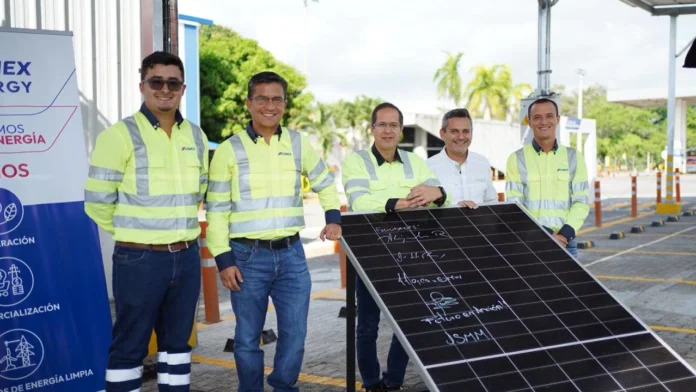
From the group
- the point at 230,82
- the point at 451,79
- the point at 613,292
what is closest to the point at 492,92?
the point at 451,79

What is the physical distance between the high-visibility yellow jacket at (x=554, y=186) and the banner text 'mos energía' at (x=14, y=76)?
137 inches

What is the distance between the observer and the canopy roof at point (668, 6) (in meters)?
15.7

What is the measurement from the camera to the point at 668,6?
16.3 m

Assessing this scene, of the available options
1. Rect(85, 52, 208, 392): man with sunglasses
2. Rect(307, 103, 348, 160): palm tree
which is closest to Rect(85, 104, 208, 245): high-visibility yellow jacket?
Rect(85, 52, 208, 392): man with sunglasses

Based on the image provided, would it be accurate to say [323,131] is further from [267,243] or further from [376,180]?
[267,243]

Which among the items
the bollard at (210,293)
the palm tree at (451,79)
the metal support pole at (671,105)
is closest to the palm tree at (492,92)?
the palm tree at (451,79)

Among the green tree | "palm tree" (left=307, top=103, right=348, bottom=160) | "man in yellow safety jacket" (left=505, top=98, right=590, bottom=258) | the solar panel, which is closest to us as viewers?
the solar panel

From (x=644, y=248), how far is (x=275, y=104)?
10.7 meters

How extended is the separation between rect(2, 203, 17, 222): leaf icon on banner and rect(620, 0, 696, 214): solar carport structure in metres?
13.6

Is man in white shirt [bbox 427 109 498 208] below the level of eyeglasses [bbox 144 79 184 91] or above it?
below

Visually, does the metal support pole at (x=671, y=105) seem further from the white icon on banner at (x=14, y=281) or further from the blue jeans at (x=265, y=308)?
the white icon on banner at (x=14, y=281)

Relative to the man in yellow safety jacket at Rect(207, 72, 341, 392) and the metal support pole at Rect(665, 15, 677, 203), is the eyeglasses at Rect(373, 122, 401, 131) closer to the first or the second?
the man in yellow safety jacket at Rect(207, 72, 341, 392)

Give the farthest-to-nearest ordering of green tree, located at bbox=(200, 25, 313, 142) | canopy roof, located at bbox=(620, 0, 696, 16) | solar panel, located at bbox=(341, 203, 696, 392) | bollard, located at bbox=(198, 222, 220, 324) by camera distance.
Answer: green tree, located at bbox=(200, 25, 313, 142) → canopy roof, located at bbox=(620, 0, 696, 16) → bollard, located at bbox=(198, 222, 220, 324) → solar panel, located at bbox=(341, 203, 696, 392)

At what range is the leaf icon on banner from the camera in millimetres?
4562
